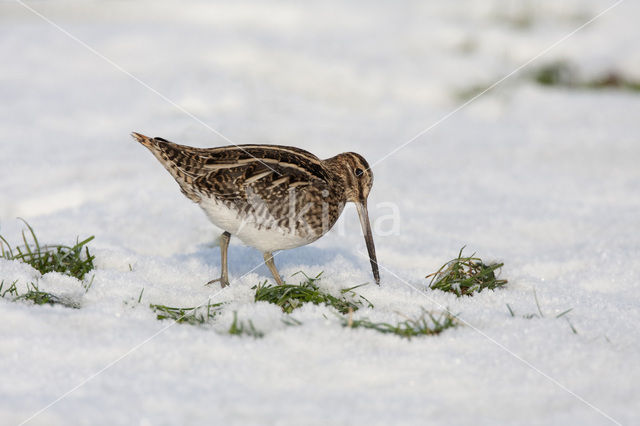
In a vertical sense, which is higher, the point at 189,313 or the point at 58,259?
the point at 58,259

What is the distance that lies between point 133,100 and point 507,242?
5583 millimetres

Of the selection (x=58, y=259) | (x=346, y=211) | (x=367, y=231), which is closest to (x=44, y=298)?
(x=58, y=259)

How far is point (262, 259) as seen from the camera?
18.5ft

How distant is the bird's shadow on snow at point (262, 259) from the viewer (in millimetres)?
5418

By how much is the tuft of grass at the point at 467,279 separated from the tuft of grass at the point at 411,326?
0.67 metres

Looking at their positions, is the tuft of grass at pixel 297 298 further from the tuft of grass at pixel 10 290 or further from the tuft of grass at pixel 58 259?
the tuft of grass at pixel 10 290

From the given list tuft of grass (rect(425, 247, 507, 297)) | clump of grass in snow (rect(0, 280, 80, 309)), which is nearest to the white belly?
tuft of grass (rect(425, 247, 507, 297))

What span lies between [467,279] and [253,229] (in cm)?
145

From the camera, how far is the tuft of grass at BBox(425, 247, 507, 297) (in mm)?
4652

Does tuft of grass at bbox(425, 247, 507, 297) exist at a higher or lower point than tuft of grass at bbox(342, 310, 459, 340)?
higher

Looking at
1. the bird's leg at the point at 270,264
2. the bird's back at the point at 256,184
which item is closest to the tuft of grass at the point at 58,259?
the bird's back at the point at 256,184

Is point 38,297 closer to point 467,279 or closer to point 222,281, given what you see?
point 222,281

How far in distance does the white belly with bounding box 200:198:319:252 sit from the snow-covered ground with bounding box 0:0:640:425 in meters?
0.33

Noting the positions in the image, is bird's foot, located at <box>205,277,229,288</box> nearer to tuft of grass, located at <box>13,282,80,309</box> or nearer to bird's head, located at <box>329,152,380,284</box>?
tuft of grass, located at <box>13,282,80,309</box>
